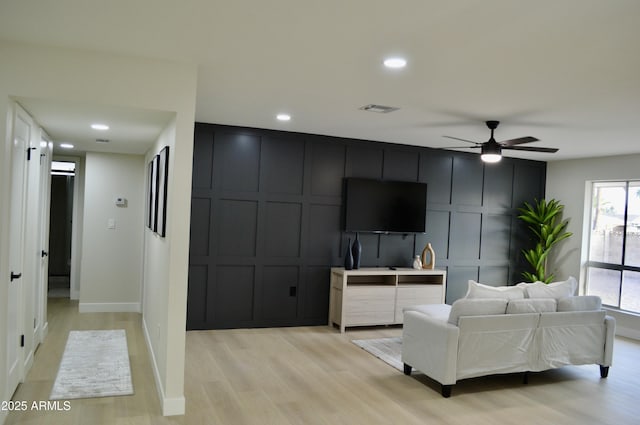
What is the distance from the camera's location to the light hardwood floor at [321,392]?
3699mm

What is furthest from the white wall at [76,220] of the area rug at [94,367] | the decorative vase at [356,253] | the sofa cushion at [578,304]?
the sofa cushion at [578,304]

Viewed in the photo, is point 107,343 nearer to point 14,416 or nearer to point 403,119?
point 14,416

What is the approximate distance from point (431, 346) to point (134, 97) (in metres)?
3.14

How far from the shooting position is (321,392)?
13.9 feet

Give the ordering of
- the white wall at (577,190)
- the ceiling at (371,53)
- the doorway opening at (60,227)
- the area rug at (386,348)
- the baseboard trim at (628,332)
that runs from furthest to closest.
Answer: the doorway opening at (60,227)
the white wall at (577,190)
the baseboard trim at (628,332)
the area rug at (386,348)
the ceiling at (371,53)

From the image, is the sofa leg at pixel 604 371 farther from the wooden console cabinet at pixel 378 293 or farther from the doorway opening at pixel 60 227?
the doorway opening at pixel 60 227

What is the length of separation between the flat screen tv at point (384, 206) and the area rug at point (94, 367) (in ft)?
10.5

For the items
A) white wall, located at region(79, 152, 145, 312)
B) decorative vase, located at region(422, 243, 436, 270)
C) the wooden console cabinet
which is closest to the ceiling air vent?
the wooden console cabinet

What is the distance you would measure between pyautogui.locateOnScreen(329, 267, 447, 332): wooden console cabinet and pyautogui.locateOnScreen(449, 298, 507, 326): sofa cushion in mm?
2142

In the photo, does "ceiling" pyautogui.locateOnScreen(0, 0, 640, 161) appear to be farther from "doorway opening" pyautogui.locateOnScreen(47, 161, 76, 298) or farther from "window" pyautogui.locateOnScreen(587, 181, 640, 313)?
"doorway opening" pyautogui.locateOnScreen(47, 161, 76, 298)

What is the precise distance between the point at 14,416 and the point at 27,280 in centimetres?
A: 131

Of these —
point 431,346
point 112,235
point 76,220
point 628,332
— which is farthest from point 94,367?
point 628,332

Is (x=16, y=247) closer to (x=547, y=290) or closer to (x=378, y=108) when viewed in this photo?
(x=378, y=108)

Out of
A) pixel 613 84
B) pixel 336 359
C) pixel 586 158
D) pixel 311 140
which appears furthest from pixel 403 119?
pixel 586 158
